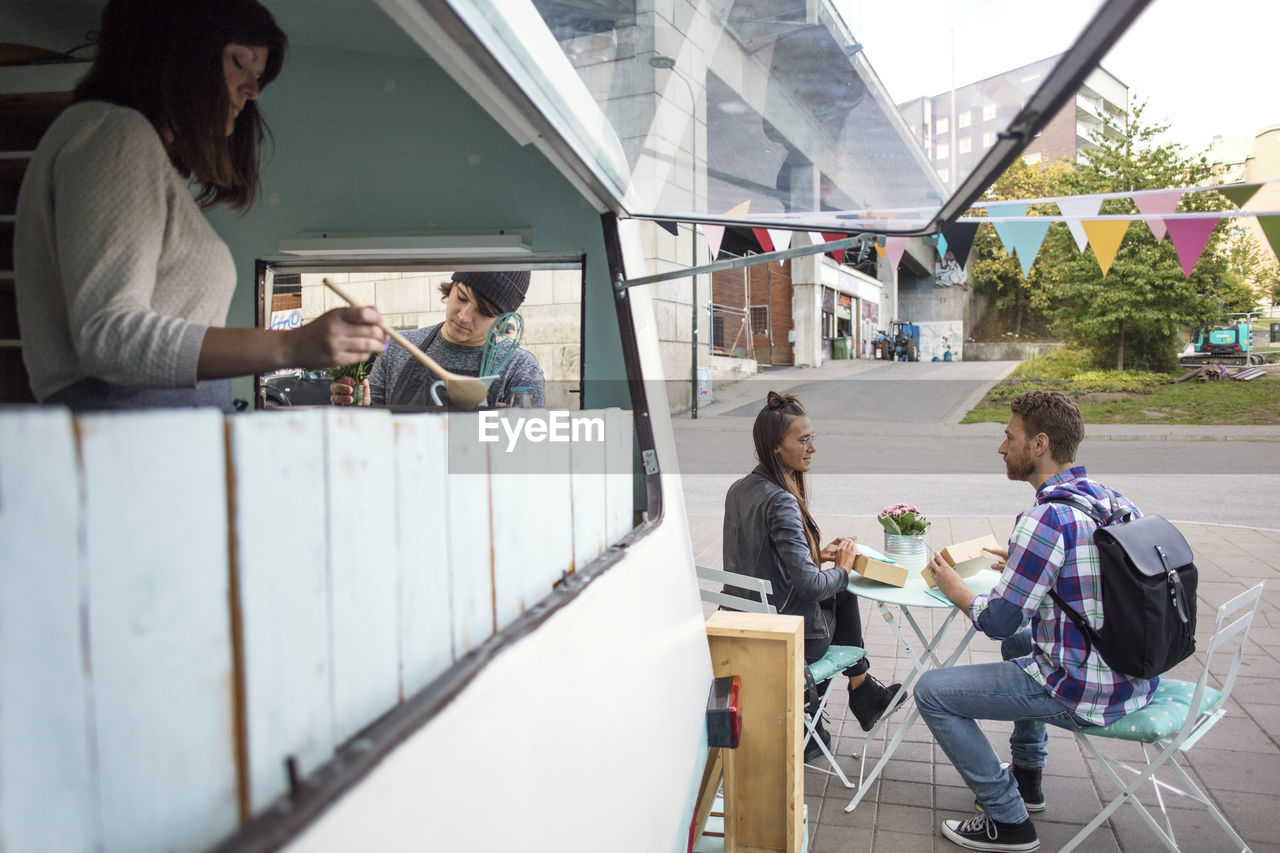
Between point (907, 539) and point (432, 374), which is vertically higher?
point (432, 374)

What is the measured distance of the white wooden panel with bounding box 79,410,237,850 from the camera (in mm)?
524

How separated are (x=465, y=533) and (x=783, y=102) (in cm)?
148

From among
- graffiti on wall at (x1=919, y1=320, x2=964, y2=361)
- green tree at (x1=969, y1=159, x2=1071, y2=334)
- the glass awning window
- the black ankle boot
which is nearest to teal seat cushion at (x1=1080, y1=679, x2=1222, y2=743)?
the black ankle boot

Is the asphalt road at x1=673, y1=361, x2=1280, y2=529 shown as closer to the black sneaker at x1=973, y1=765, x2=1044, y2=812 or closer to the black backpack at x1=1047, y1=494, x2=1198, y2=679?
the black sneaker at x1=973, y1=765, x2=1044, y2=812

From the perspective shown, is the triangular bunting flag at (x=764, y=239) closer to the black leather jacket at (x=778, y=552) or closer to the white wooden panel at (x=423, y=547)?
the black leather jacket at (x=778, y=552)

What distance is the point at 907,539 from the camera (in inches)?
151

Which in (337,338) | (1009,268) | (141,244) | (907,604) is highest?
(1009,268)

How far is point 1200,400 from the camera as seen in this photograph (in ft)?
61.0

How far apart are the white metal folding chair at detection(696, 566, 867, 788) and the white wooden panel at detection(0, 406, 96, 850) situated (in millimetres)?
2760

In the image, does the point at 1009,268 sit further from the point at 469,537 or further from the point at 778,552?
the point at 469,537

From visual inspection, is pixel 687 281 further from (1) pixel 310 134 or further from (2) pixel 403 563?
(2) pixel 403 563

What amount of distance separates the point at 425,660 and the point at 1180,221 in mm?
4687

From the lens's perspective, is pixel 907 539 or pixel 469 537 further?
pixel 907 539

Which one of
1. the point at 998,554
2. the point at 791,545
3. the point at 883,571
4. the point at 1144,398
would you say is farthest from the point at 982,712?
the point at 1144,398
